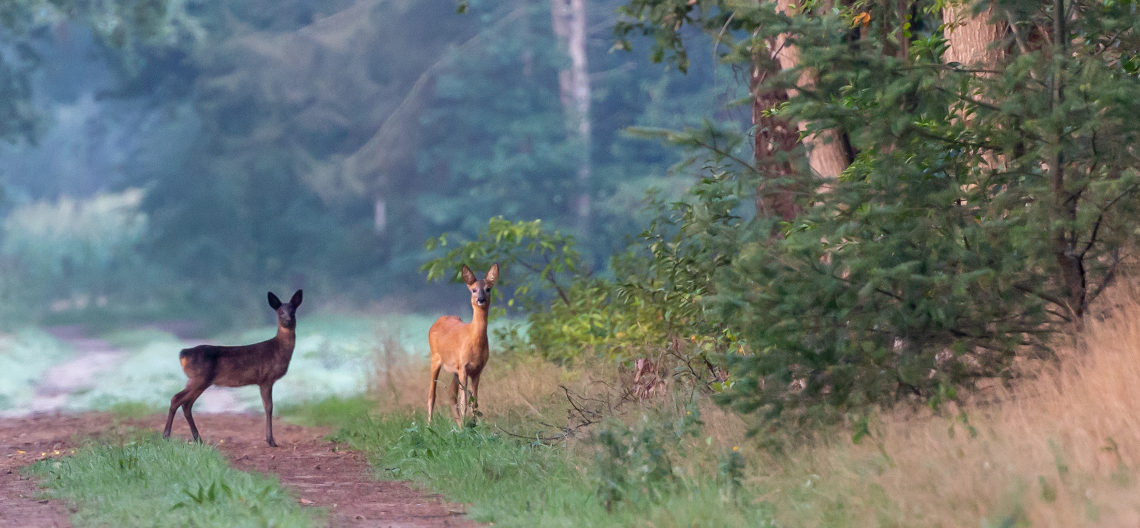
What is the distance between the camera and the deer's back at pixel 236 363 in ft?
36.0

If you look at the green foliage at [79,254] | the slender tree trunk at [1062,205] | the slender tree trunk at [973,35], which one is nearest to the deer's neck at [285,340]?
the slender tree trunk at [973,35]

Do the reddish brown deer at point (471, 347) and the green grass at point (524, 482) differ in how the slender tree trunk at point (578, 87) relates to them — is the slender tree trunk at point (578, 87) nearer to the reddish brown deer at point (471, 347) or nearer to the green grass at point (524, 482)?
the reddish brown deer at point (471, 347)

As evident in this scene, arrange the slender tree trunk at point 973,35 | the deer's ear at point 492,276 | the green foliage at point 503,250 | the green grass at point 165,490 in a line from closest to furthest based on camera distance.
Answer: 1. the green grass at point 165,490
2. the slender tree trunk at point 973,35
3. the deer's ear at point 492,276
4. the green foliage at point 503,250

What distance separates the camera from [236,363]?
1123cm

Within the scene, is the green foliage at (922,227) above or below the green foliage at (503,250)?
below

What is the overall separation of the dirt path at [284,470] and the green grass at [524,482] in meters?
0.24

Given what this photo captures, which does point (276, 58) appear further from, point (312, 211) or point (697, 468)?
point (697, 468)

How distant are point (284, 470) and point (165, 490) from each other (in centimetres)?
221

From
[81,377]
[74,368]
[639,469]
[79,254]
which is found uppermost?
[79,254]

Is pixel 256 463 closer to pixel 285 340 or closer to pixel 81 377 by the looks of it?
pixel 285 340

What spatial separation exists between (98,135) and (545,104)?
14856 mm

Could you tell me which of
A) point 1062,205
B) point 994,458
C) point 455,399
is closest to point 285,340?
point 455,399

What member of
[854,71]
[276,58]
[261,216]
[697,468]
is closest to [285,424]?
[697,468]

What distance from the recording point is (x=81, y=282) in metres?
34.0
